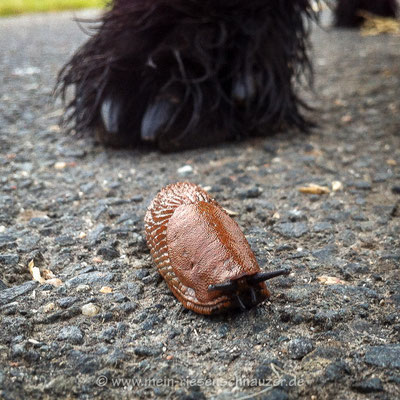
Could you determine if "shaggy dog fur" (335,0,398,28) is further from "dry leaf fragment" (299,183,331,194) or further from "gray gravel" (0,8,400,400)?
"dry leaf fragment" (299,183,331,194)

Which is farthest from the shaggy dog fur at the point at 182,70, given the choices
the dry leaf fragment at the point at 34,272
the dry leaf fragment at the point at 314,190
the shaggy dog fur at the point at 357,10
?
the shaggy dog fur at the point at 357,10

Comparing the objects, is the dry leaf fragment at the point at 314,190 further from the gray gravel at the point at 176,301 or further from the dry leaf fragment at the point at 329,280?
the dry leaf fragment at the point at 329,280

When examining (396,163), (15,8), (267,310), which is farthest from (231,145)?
(15,8)

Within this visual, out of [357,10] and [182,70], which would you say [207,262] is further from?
[357,10]

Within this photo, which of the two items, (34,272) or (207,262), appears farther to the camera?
(34,272)

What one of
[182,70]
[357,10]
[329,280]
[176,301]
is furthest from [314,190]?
[357,10]
